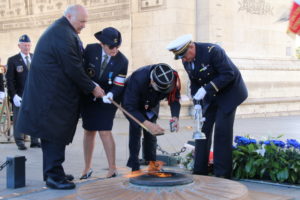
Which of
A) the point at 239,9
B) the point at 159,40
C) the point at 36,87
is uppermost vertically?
the point at 239,9

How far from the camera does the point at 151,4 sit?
40.8 ft

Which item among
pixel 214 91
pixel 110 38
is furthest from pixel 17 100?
pixel 214 91

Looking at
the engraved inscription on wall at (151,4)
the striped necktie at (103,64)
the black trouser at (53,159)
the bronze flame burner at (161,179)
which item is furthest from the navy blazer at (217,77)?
the engraved inscription on wall at (151,4)

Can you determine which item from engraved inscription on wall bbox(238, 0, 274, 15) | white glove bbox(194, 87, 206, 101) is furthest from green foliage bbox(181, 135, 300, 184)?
engraved inscription on wall bbox(238, 0, 274, 15)

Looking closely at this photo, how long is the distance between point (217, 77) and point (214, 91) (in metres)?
0.14

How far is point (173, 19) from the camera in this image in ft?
39.1

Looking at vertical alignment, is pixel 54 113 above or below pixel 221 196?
above

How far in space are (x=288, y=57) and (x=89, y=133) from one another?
10.9 metres

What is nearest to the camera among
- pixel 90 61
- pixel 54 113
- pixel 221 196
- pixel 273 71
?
pixel 221 196

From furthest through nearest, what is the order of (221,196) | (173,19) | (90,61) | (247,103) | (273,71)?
(273,71)
(247,103)
(173,19)
(90,61)
(221,196)

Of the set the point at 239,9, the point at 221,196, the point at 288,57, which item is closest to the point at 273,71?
the point at 288,57

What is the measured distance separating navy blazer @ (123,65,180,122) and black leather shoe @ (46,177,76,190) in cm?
89

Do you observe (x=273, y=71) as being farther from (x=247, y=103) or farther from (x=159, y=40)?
(x=159, y=40)

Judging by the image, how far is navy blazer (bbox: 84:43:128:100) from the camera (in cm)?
496
